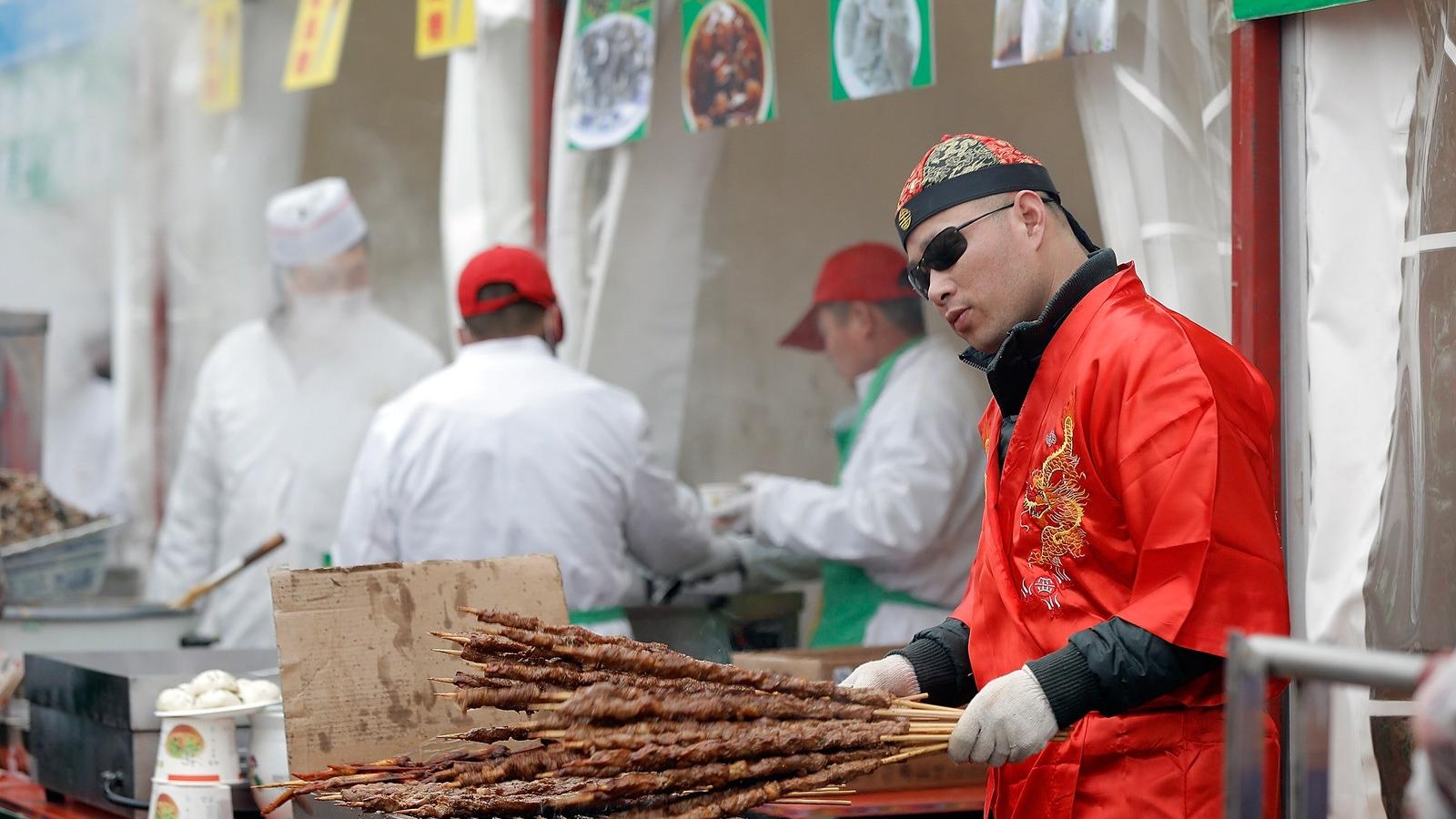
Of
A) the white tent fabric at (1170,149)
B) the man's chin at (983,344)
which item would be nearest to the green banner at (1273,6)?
the white tent fabric at (1170,149)

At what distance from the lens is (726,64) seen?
165 inches

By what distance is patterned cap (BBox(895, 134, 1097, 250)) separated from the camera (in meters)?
2.28

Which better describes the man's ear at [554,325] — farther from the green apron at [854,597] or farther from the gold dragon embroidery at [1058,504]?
the gold dragon embroidery at [1058,504]

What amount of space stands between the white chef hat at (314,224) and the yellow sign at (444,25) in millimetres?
939

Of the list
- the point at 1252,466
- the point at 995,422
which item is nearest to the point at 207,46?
the point at 995,422

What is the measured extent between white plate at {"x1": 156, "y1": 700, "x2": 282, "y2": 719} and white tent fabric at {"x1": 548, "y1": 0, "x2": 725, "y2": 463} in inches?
83.2

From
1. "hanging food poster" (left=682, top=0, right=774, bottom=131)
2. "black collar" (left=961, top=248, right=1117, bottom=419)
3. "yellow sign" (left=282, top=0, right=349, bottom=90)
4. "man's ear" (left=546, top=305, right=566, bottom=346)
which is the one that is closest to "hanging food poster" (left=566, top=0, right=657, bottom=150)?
"hanging food poster" (left=682, top=0, right=774, bottom=131)

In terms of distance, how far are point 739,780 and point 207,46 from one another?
18.2 ft

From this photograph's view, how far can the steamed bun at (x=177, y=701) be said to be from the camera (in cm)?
293

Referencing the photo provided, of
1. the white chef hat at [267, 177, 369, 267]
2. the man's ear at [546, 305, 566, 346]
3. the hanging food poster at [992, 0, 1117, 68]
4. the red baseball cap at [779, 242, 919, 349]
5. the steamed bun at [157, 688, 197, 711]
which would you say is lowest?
the steamed bun at [157, 688, 197, 711]

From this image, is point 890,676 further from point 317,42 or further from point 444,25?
point 317,42

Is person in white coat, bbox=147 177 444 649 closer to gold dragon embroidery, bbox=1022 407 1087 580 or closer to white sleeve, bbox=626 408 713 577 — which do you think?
white sleeve, bbox=626 408 713 577

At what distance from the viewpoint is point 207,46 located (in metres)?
6.69

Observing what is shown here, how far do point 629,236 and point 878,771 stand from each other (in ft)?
7.12
